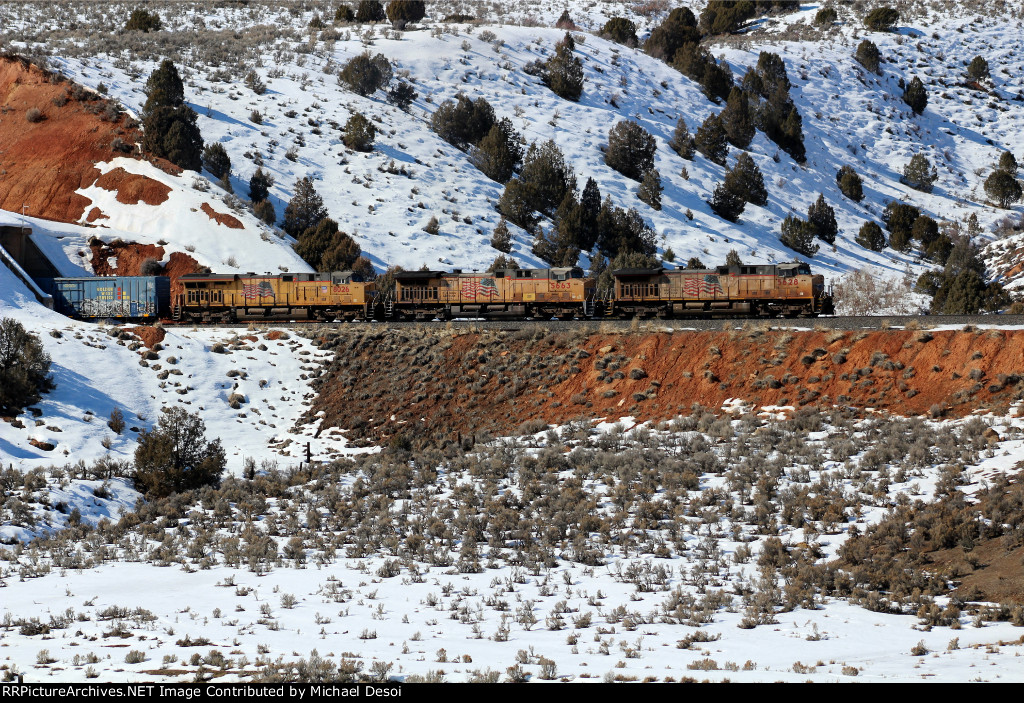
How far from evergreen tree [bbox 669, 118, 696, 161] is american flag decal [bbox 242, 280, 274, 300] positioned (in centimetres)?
4788

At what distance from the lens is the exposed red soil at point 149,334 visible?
135 ft

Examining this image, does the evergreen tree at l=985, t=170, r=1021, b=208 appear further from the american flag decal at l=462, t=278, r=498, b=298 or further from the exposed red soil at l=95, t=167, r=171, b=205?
the exposed red soil at l=95, t=167, r=171, b=205

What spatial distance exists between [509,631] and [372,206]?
5551 cm

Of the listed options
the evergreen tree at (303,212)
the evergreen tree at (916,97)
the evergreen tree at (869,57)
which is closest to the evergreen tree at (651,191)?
the evergreen tree at (303,212)

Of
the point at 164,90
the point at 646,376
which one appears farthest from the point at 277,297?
the point at 164,90

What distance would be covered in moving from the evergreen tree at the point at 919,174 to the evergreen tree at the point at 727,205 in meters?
22.3

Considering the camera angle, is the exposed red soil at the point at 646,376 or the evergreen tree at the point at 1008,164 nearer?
the exposed red soil at the point at 646,376

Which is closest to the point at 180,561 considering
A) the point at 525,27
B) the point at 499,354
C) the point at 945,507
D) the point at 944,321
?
the point at 945,507

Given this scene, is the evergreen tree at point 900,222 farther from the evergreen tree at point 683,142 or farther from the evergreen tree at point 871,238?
the evergreen tree at point 683,142

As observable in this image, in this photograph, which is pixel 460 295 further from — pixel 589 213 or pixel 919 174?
pixel 919 174

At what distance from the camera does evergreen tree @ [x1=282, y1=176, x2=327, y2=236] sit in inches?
2514

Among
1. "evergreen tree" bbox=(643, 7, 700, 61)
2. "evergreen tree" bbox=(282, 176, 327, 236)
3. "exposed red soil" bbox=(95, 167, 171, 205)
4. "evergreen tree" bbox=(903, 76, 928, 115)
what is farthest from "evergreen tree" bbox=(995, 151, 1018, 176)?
"exposed red soil" bbox=(95, 167, 171, 205)

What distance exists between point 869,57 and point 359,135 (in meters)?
60.4

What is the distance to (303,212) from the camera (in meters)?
64.0
